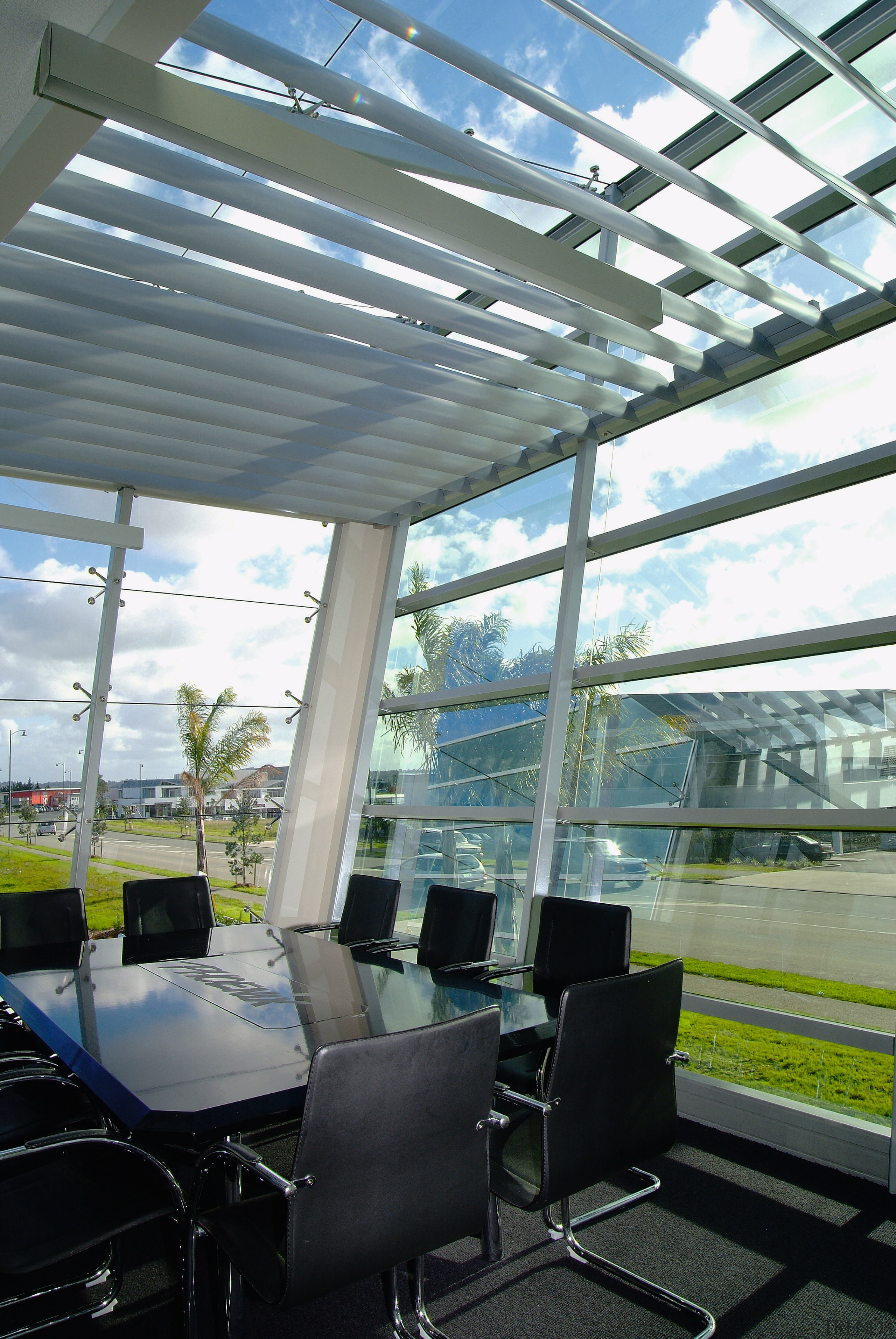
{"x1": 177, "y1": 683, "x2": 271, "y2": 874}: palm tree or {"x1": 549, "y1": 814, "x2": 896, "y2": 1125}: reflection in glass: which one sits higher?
{"x1": 177, "y1": 683, "x2": 271, "y2": 874}: palm tree

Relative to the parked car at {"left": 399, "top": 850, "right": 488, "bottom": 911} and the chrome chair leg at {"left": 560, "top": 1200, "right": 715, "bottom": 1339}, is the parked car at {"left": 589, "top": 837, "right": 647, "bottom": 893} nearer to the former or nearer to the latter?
the parked car at {"left": 399, "top": 850, "right": 488, "bottom": 911}

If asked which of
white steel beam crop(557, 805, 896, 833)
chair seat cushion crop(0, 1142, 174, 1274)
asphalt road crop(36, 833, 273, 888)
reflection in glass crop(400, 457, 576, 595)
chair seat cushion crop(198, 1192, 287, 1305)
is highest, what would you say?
reflection in glass crop(400, 457, 576, 595)

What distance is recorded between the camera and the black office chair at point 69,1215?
7.47 feet

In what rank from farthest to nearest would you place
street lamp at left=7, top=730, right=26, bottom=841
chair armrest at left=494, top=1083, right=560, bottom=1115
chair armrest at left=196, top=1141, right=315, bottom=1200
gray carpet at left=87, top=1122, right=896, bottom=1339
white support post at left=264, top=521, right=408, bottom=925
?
white support post at left=264, top=521, right=408, bottom=925 < street lamp at left=7, top=730, right=26, bottom=841 < gray carpet at left=87, top=1122, right=896, bottom=1339 < chair armrest at left=494, top=1083, right=560, bottom=1115 < chair armrest at left=196, top=1141, right=315, bottom=1200

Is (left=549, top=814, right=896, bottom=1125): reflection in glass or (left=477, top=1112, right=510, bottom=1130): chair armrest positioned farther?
(left=549, top=814, right=896, bottom=1125): reflection in glass

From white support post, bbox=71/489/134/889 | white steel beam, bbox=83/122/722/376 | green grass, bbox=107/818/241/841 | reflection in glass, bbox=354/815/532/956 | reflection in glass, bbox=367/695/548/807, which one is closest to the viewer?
white steel beam, bbox=83/122/722/376

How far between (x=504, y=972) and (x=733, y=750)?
5.91 ft

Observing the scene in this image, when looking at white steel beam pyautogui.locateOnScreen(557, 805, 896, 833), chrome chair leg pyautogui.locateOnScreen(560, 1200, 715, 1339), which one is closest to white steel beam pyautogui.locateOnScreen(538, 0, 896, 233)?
white steel beam pyautogui.locateOnScreen(557, 805, 896, 833)

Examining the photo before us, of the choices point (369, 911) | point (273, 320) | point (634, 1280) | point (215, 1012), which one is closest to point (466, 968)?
point (369, 911)

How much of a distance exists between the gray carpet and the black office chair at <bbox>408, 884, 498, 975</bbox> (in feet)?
4.06

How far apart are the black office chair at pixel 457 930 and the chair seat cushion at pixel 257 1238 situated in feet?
6.39

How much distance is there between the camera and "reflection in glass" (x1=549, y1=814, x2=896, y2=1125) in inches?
164

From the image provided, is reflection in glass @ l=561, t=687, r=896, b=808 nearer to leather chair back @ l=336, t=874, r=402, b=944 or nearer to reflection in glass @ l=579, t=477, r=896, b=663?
reflection in glass @ l=579, t=477, r=896, b=663

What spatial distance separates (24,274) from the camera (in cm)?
424
